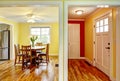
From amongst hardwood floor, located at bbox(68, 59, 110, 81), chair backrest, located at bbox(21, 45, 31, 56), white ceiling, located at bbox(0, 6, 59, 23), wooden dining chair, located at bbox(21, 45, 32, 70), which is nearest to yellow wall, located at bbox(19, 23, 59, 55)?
white ceiling, located at bbox(0, 6, 59, 23)

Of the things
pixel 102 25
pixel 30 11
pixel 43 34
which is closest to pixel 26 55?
pixel 30 11

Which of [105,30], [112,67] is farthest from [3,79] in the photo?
[105,30]

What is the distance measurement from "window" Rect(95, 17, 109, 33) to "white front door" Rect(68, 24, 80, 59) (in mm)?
2725

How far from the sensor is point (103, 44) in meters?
5.81

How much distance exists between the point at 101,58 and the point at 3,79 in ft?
11.8

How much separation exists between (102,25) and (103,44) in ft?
2.48

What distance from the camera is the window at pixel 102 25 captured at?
554cm

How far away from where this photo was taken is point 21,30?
10961 mm

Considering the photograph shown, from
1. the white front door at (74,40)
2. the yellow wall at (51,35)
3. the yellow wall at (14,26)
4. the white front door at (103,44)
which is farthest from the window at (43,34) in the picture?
the white front door at (103,44)

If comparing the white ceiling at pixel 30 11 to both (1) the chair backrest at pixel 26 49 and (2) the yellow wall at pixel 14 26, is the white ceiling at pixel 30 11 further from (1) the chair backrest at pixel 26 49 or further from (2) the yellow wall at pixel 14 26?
(1) the chair backrest at pixel 26 49

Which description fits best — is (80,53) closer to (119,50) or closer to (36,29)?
(36,29)

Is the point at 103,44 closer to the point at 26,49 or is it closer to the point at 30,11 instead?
the point at 26,49

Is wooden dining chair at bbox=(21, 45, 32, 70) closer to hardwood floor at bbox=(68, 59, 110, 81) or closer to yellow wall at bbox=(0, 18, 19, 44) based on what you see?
hardwood floor at bbox=(68, 59, 110, 81)

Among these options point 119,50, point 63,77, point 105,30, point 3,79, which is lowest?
point 3,79
